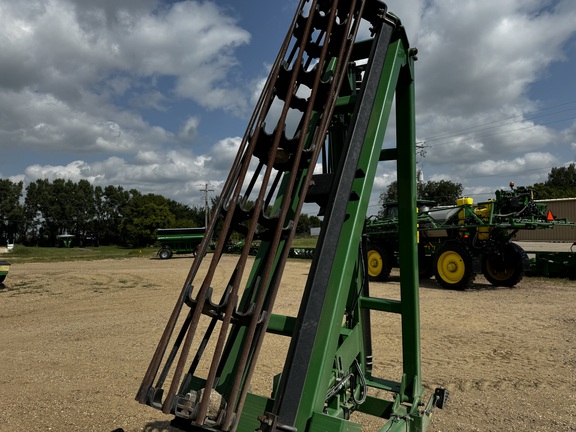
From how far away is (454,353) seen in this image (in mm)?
5746

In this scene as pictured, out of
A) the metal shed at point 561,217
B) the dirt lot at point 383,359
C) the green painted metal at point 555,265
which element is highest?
the metal shed at point 561,217

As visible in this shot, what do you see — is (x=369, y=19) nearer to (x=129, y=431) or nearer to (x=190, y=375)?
(x=190, y=375)

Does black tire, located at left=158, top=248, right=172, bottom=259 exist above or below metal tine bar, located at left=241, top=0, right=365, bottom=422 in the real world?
below

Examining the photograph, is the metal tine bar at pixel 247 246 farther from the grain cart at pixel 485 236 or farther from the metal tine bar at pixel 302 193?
the grain cart at pixel 485 236

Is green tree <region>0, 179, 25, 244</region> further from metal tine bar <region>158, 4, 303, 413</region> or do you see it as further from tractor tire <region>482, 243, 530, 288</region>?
metal tine bar <region>158, 4, 303, 413</region>

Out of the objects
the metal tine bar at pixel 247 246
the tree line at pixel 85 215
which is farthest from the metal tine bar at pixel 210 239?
the tree line at pixel 85 215

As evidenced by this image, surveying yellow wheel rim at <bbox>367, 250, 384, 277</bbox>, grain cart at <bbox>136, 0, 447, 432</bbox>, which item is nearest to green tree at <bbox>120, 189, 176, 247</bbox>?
yellow wheel rim at <bbox>367, 250, 384, 277</bbox>

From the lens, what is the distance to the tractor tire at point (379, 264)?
13039 millimetres

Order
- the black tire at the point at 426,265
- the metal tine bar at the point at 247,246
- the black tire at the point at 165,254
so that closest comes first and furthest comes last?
the metal tine bar at the point at 247,246
the black tire at the point at 426,265
the black tire at the point at 165,254

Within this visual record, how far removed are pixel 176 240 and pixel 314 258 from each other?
26.8 meters

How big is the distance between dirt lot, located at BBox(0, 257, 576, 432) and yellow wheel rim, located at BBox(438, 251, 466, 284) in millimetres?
512

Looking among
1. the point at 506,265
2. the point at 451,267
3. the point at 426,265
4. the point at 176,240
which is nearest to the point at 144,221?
the point at 176,240

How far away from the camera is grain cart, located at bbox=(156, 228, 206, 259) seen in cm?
2778

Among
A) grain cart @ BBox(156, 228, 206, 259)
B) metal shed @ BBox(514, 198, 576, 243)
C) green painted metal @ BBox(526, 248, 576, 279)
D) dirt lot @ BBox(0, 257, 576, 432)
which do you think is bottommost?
dirt lot @ BBox(0, 257, 576, 432)
